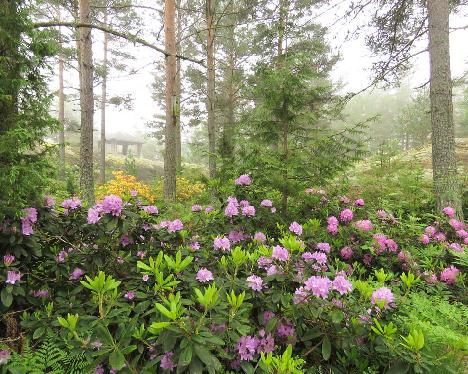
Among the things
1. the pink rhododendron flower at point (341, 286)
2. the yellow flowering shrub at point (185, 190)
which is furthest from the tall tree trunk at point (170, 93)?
the pink rhododendron flower at point (341, 286)

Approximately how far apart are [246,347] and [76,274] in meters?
1.50

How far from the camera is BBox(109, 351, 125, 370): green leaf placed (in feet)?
5.04

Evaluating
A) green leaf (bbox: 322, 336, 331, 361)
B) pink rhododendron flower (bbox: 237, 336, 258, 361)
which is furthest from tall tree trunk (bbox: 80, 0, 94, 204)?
green leaf (bbox: 322, 336, 331, 361)

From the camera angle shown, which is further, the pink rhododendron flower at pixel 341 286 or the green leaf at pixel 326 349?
the pink rhododendron flower at pixel 341 286

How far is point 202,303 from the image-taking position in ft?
5.38

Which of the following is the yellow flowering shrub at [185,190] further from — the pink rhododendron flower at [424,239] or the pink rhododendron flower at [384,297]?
the pink rhododendron flower at [384,297]

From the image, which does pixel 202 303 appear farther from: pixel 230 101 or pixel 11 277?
pixel 230 101

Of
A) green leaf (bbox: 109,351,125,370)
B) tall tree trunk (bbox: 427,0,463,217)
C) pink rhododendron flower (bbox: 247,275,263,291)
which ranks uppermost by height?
tall tree trunk (bbox: 427,0,463,217)

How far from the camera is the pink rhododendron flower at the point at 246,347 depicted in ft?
6.09

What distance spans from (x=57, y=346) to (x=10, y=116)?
68.6 inches

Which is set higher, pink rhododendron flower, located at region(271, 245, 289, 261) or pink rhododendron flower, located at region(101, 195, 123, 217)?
pink rhododendron flower, located at region(101, 195, 123, 217)

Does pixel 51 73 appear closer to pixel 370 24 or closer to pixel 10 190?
pixel 10 190

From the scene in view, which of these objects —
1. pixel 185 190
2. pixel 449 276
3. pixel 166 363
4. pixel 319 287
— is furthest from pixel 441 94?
pixel 185 190

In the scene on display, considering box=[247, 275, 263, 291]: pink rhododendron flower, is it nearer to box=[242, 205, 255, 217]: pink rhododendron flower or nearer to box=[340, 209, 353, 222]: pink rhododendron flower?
box=[242, 205, 255, 217]: pink rhododendron flower
